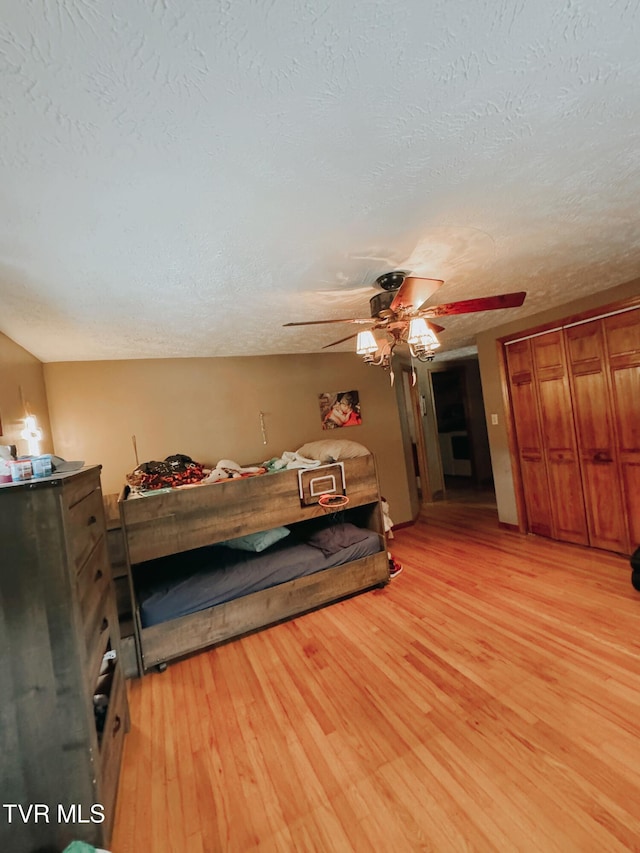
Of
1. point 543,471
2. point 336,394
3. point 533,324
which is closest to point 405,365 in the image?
point 336,394

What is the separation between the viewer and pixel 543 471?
141 inches

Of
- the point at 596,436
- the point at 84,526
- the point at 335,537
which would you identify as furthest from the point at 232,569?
the point at 596,436

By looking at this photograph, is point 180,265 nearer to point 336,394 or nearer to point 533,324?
point 336,394

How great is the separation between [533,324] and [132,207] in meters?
3.58

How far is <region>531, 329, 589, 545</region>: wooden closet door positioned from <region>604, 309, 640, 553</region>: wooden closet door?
356 millimetres

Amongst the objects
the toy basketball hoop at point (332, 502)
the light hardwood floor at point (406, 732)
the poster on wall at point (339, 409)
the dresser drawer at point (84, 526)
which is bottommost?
the light hardwood floor at point (406, 732)

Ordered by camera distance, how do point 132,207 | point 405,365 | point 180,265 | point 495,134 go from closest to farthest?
point 495,134 < point 132,207 < point 180,265 < point 405,365

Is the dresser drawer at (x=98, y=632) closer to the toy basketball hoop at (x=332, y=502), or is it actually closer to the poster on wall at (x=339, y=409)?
the toy basketball hoop at (x=332, y=502)

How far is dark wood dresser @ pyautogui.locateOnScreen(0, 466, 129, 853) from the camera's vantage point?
1.06 meters

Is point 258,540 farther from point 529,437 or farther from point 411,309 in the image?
point 529,437

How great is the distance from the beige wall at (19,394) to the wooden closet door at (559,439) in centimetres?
429

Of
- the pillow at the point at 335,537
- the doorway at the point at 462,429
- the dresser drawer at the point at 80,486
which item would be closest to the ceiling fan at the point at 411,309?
the dresser drawer at the point at 80,486

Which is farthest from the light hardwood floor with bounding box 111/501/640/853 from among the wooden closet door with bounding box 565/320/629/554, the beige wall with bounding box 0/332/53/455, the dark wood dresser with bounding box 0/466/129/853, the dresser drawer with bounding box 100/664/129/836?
the beige wall with bounding box 0/332/53/455

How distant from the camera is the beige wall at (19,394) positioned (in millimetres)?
2010
